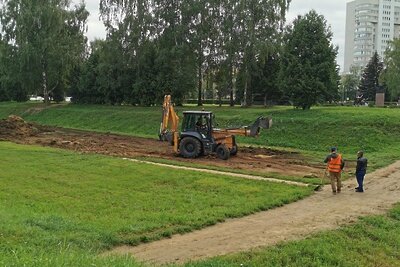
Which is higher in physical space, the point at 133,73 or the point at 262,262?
the point at 133,73

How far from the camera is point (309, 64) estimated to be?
3969 centimetres

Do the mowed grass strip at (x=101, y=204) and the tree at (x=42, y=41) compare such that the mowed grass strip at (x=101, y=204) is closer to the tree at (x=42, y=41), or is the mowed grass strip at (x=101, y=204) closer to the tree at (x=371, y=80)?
the tree at (x=42, y=41)

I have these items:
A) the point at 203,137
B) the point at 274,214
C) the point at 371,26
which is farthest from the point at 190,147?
the point at 371,26

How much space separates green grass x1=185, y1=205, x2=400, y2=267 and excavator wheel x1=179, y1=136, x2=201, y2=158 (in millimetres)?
13190

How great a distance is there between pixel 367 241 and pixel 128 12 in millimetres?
46674

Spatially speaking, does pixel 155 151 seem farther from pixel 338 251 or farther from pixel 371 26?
pixel 371 26

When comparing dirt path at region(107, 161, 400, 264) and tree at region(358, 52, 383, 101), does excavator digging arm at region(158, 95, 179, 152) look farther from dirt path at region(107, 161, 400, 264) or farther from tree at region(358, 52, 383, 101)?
tree at region(358, 52, 383, 101)

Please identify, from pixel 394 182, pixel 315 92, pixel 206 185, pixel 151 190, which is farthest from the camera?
pixel 315 92

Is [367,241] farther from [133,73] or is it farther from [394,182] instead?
[133,73]

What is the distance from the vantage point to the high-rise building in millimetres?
179625

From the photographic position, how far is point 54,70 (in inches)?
2313

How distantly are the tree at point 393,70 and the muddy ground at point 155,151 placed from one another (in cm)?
5233

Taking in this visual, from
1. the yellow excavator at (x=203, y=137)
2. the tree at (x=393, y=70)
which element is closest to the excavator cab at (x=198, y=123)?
the yellow excavator at (x=203, y=137)

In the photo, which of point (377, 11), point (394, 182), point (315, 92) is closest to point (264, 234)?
point (394, 182)
